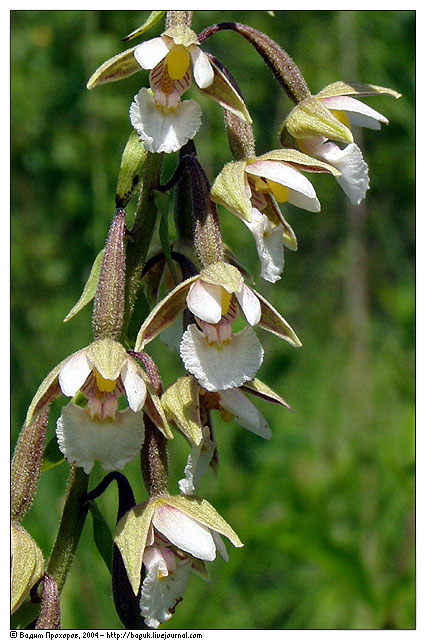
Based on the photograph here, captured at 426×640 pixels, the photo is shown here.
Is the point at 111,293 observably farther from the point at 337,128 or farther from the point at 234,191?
the point at 337,128

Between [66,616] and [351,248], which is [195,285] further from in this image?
[351,248]

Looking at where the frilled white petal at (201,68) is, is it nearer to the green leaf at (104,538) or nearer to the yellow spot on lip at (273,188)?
the yellow spot on lip at (273,188)

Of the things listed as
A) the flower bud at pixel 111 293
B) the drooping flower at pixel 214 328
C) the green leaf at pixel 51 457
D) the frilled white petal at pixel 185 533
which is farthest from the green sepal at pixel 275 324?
the green leaf at pixel 51 457

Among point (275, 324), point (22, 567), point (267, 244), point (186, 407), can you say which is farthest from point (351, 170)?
point (22, 567)
